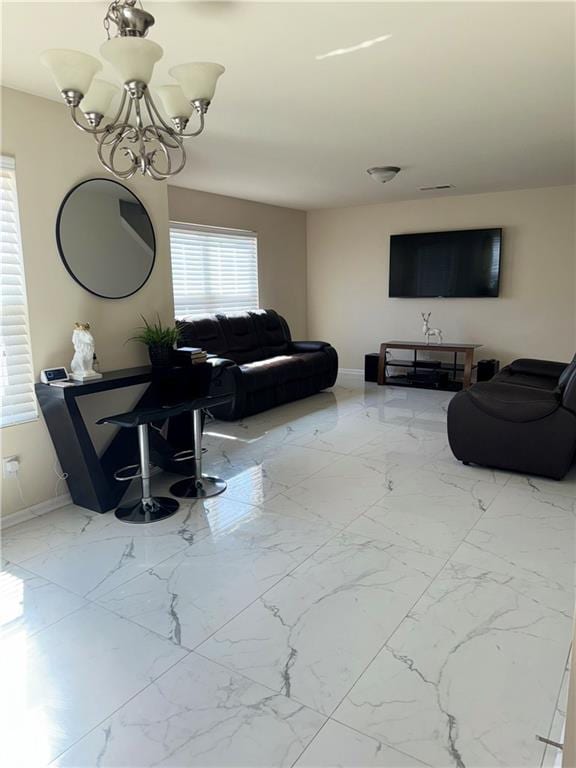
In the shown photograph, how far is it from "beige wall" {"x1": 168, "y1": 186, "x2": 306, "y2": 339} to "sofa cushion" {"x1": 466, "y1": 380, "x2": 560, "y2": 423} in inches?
147

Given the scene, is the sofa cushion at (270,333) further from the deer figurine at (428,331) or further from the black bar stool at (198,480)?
the black bar stool at (198,480)

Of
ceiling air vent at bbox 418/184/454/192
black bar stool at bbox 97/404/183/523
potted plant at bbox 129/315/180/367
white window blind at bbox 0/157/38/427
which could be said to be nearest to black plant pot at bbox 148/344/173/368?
potted plant at bbox 129/315/180/367

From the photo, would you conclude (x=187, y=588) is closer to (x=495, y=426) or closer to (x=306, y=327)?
(x=495, y=426)

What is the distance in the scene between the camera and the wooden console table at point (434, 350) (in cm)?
602

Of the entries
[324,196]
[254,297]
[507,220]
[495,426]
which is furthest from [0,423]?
[507,220]

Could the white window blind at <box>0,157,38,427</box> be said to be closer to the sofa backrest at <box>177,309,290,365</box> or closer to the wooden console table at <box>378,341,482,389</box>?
the sofa backrest at <box>177,309,290,365</box>

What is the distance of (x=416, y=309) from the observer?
696cm

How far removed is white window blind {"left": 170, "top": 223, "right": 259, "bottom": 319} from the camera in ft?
18.3

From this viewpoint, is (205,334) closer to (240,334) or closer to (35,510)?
(240,334)

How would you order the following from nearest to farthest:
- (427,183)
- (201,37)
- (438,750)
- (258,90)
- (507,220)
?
(438,750), (201,37), (258,90), (427,183), (507,220)

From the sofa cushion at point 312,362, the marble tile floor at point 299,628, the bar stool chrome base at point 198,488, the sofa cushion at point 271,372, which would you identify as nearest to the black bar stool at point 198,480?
the bar stool chrome base at point 198,488

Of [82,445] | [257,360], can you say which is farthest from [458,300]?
[82,445]

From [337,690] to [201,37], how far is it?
2690 millimetres

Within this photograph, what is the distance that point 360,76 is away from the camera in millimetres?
2641
